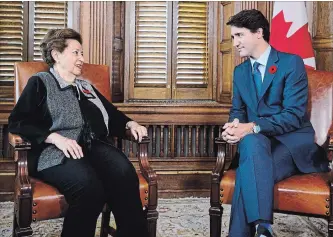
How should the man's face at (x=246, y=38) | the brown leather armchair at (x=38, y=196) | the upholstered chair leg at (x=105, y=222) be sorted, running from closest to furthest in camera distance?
the brown leather armchair at (x=38, y=196)
the man's face at (x=246, y=38)
the upholstered chair leg at (x=105, y=222)

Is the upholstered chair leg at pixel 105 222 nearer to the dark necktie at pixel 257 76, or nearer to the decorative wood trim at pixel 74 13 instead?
the dark necktie at pixel 257 76

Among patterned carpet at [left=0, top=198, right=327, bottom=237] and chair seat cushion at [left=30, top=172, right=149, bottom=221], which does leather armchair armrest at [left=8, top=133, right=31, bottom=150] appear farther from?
patterned carpet at [left=0, top=198, right=327, bottom=237]

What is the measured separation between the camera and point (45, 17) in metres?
3.64

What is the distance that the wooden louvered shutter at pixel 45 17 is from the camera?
3.64 meters

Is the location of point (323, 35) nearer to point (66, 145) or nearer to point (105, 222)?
point (105, 222)

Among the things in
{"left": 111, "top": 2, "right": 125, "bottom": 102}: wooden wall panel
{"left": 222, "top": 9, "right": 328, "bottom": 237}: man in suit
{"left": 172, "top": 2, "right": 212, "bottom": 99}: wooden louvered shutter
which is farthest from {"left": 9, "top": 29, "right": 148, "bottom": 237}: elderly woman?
{"left": 172, "top": 2, "right": 212, "bottom": 99}: wooden louvered shutter

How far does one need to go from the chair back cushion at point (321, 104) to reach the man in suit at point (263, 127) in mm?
163

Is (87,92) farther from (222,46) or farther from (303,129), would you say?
(222,46)

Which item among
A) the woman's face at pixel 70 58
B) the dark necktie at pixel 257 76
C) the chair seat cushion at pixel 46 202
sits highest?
the woman's face at pixel 70 58

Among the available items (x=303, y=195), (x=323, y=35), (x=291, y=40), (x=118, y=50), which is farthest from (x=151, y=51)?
(x=303, y=195)

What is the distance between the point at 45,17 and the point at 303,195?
241 centimetres

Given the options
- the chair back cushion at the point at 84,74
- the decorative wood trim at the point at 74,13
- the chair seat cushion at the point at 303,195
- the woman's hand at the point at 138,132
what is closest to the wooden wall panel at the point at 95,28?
the decorative wood trim at the point at 74,13

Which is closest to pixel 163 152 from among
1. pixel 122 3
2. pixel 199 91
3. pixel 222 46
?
pixel 199 91

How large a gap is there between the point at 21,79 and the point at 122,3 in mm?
1531
